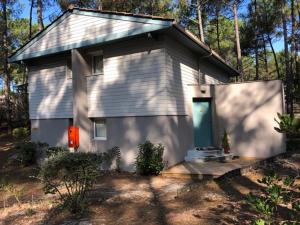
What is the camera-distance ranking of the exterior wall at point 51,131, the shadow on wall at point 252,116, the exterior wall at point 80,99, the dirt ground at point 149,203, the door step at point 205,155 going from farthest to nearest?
the exterior wall at point 51,131 → the exterior wall at point 80,99 → the shadow on wall at point 252,116 → the door step at point 205,155 → the dirt ground at point 149,203

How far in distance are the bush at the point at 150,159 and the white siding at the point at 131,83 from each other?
3.82 ft

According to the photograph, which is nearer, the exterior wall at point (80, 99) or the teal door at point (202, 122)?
the exterior wall at point (80, 99)

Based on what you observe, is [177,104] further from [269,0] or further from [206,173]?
[269,0]

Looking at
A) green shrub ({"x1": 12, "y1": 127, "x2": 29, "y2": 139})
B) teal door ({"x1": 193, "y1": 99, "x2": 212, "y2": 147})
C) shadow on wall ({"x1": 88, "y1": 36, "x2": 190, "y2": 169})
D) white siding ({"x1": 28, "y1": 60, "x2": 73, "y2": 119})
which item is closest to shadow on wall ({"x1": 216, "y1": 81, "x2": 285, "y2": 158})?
teal door ({"x1": 193, "y1": 99, "x2": 212, "y2": 147})

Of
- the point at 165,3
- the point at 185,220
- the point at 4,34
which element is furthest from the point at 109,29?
the point at 165,3

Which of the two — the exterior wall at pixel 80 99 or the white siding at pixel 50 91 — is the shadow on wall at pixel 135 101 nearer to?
the exterior wall at pixel 80 99

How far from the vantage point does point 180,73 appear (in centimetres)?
1239

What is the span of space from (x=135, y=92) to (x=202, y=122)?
3440 millimetres

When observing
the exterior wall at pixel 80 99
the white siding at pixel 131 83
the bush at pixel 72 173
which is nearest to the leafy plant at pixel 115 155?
the exterior wall at pixel 80 99

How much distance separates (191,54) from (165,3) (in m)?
15.1

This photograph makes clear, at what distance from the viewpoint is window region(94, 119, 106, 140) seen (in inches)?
511

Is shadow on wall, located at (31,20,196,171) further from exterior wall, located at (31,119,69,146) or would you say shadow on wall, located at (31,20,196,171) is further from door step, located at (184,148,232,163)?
exterior wall, located at (31,119,69,146)

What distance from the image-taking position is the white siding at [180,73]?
11453mm

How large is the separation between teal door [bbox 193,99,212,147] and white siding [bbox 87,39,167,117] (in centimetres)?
282
